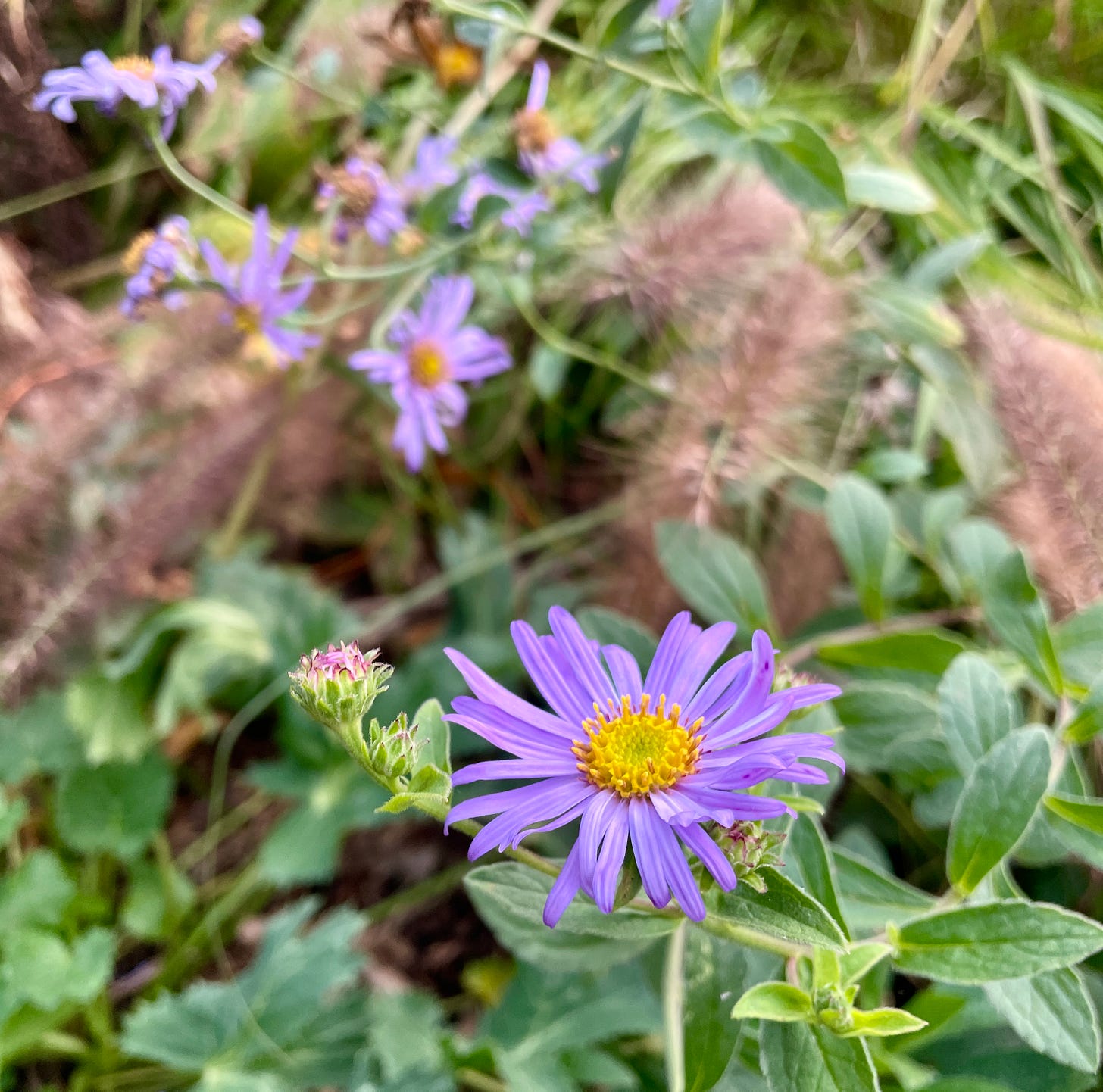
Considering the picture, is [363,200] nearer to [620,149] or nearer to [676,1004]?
[620,149]

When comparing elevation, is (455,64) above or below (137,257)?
above

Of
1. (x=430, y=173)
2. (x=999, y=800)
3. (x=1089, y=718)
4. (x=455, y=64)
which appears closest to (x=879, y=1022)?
(x=999, y=800)

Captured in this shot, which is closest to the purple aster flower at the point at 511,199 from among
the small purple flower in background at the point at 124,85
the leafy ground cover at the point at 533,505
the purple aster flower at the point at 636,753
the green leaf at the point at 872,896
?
the leafy ground cover at the point at 533,505

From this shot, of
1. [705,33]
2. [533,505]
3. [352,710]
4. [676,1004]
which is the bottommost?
[533,505]

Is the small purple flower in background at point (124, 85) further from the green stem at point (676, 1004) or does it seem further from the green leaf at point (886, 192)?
the green stem at point (676, 1004)

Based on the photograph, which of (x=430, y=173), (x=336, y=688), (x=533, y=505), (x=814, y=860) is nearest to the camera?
(x=336, y=688)

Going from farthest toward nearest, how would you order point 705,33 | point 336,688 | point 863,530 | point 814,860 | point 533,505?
point 533,505
point 863,530
point 705,33
point 814,860
point 336,688

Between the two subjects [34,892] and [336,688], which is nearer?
[336,688]
